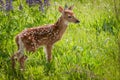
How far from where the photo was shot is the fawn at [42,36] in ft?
17.3

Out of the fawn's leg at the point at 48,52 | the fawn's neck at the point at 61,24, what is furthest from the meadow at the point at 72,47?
the fawn's neck at the point at 61,24

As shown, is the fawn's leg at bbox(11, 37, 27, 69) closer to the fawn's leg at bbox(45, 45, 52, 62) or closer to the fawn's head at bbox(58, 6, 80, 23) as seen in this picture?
the fawn's leg at bbox(45, 45, 52, 62)

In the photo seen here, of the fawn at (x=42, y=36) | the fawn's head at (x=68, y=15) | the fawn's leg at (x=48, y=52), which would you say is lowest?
the fawn's leg at (x=48, y=52)

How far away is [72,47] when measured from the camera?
548 centimetres

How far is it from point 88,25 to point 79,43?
1.90 ft

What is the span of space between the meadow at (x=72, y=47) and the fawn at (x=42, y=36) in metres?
0.07

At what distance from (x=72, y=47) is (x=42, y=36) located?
35 centimetres

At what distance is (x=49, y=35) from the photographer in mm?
5578

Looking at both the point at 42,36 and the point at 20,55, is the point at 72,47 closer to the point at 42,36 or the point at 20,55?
the point at 42,36

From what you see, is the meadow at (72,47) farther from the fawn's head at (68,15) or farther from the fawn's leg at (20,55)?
the fawn's head at (68,15)

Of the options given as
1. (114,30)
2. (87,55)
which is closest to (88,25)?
(114,30)

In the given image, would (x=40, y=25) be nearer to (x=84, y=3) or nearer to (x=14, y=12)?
(x=14, y=12)

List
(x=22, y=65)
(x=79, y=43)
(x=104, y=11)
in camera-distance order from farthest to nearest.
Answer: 1. (x=104, y=11)
2. (x=79, y=43)
3. (x=22, y=65)

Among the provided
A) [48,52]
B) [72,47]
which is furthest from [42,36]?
[72,47]
